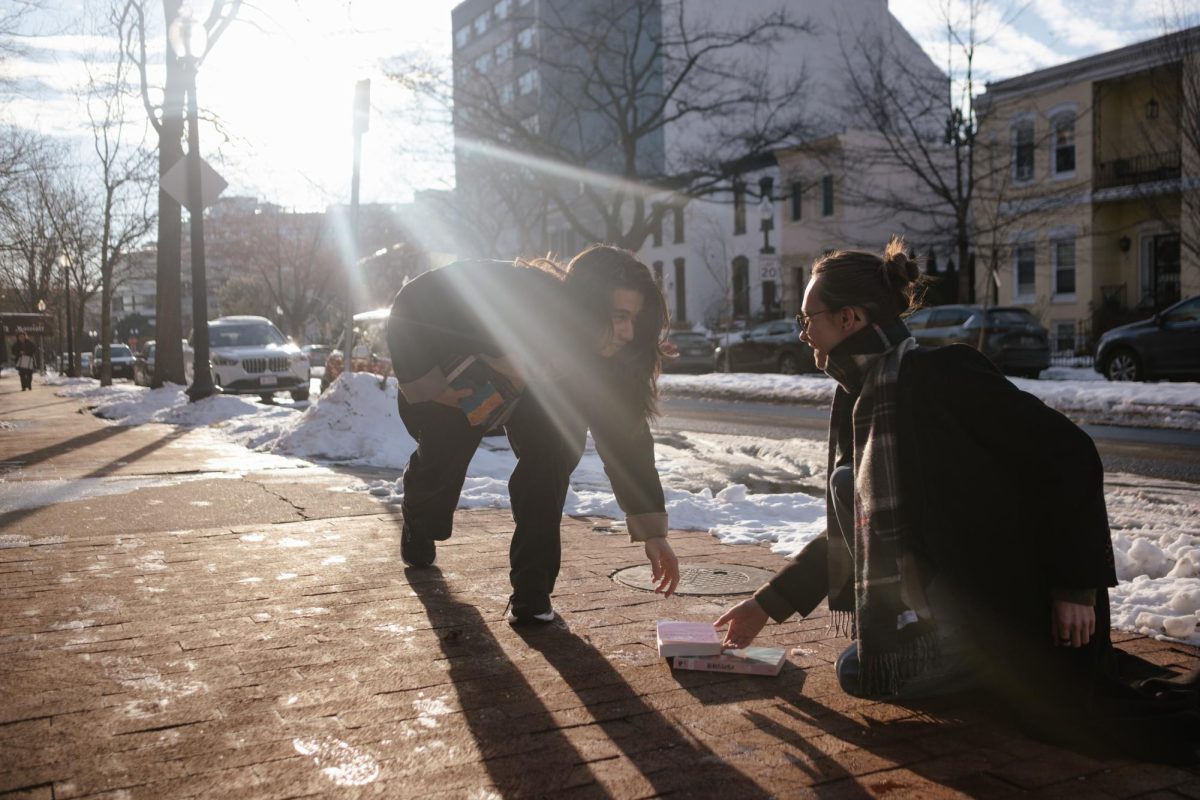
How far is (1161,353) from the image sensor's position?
18031 millimetres

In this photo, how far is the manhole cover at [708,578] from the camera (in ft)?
14.6

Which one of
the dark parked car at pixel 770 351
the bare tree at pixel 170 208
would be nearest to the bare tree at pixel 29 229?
the bare tree at pixel 170 208

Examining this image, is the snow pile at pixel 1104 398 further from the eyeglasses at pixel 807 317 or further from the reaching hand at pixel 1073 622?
the reaching hand at pixel 1073 622

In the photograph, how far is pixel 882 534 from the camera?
271cm

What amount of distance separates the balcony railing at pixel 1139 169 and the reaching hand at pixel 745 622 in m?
27.4

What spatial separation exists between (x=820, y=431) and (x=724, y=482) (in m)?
5.43

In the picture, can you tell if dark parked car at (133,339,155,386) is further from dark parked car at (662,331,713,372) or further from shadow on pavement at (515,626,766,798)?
shadow on pavement at (515,626,766,798)

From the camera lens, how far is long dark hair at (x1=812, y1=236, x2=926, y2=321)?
2875mm

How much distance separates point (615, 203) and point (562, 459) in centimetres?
2519

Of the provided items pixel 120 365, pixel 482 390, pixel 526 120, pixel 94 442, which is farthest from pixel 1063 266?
pixel 120 365

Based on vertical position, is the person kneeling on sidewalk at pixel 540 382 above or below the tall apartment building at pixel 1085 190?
below

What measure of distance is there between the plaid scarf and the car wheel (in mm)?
17816

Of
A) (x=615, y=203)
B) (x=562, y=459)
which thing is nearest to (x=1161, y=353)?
(x=615, y=203)

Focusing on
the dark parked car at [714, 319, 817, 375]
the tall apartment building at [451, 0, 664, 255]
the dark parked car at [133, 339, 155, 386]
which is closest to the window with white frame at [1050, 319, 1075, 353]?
the dark parked car at [714, 319, 817, 375]
